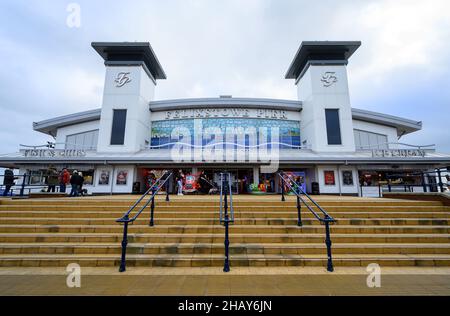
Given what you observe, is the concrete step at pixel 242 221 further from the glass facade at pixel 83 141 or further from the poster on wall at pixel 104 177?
the glass facade at pixel 83 141

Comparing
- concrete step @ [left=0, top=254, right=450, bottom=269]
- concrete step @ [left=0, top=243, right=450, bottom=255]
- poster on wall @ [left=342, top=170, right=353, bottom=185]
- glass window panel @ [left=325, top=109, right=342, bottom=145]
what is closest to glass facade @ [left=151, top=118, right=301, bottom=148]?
glass window panel @ [left=325, top=109, right=342, bottom=145]

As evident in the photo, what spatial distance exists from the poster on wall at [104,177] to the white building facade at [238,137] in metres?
0.09

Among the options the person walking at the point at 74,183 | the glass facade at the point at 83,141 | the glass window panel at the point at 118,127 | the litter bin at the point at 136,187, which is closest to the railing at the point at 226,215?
the person walking at the point at 74,183

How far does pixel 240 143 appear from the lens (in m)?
20.8

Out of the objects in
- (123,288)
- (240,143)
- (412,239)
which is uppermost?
(240,143)

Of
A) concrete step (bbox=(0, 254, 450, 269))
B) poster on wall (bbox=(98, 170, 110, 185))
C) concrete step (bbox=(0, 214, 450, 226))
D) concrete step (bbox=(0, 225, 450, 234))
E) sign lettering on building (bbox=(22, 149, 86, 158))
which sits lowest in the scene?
concrete step (bbox=(0, 254, 450, 269))

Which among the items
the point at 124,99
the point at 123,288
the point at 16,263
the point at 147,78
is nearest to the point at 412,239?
the point at 123,288

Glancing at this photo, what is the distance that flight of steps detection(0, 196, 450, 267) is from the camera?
4520 millimetres

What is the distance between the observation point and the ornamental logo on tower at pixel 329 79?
21.0 m

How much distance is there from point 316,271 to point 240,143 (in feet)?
55.9

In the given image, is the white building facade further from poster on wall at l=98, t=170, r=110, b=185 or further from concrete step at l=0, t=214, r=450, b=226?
concrete step at l=0, t=214, r=450, b=226

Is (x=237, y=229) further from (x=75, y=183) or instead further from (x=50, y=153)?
(x=50, y=153)

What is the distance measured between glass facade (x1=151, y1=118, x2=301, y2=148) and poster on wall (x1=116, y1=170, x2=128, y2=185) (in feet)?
14.6
